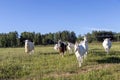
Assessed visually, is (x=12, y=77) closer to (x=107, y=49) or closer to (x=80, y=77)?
(x=80, y=77)

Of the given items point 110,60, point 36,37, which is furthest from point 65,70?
point 36,37

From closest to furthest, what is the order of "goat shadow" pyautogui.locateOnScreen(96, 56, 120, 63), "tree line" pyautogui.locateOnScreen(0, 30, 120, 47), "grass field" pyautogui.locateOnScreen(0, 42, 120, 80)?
"grass field" pyautogui.locateOnScreen(0, 42, 120, 80) < "goat shadow" pyautogui.locateOnScreen(96, 56, 120, 63) < "tree line" pyautogui.locateOnScreen(0, 30, 120, 47)

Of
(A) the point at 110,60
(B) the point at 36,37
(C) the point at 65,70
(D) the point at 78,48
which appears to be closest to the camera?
(C) the point at 65,70

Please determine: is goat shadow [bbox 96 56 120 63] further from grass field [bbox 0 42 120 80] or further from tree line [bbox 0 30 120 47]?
tree line [bbox 0 30 120 47]

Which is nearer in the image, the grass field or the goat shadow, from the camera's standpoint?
the grass field

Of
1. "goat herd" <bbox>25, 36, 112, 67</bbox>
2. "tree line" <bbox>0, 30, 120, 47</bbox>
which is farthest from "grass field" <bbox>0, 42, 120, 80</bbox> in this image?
"tree line" <bbox>0, 30, 120, 47</bbox>

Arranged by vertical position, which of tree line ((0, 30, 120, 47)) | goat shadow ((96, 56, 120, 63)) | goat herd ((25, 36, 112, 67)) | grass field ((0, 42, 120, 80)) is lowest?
grass field ((0, 42, 120, 80))

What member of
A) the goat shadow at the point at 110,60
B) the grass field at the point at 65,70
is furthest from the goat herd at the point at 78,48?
the goat shadow at the point at 110,60

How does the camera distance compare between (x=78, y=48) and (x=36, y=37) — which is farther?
(x=36, y=37)

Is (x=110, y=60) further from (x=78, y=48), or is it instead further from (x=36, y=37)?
(x=36, y=37)

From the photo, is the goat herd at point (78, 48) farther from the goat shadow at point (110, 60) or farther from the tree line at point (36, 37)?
the tree line at point (36, 37)

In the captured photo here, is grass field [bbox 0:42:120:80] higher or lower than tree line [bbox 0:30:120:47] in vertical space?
lower

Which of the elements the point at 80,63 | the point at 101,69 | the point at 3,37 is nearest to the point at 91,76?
the point at 101,69

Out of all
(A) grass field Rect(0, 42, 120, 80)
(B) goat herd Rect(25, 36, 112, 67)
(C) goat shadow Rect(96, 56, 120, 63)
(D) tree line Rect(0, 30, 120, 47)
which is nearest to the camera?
(A) grass field Rect(0, 42, 120, 80)
